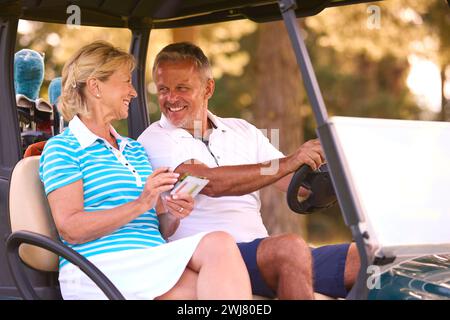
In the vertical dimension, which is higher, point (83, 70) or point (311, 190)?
point (83, 70)

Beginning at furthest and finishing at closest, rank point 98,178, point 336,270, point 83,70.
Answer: point 336,270 < point 83,70 < point 98,178

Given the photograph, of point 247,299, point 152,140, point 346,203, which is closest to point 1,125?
point 152,140

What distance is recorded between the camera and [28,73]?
374 cm

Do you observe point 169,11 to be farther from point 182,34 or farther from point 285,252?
point 182,34

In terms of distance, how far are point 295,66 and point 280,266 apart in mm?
7400

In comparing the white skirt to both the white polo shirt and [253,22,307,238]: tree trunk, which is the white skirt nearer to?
the white polo shirt

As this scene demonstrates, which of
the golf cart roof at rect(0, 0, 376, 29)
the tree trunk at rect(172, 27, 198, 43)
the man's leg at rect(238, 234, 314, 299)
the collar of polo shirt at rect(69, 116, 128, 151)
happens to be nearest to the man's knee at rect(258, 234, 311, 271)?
the man's leg at rect(238, 234, 314, 299)

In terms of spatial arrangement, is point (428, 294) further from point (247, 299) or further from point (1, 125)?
point (1, 125)

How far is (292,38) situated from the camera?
266 cm

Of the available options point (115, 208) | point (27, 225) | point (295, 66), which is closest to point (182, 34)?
point (295, 66)

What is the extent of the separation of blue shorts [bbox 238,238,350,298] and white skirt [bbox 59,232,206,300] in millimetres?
351

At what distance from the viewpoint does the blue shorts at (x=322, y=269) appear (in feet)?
10.3

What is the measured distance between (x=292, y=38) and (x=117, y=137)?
102cm
